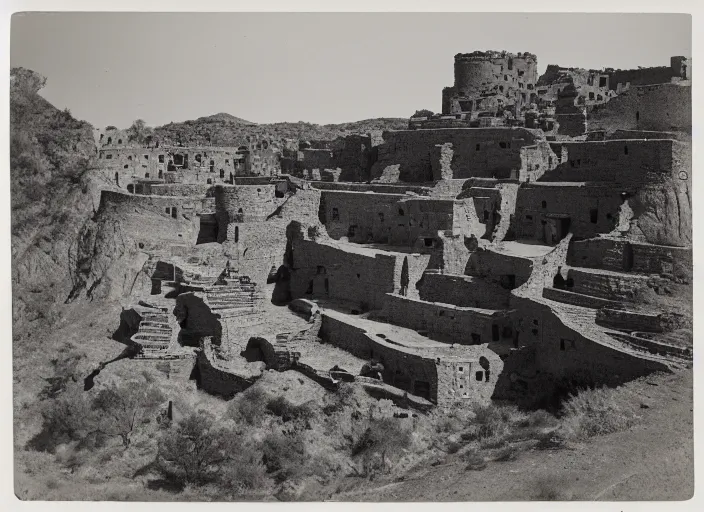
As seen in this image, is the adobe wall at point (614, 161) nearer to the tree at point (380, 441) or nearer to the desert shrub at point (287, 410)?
the tree at point (380, 441)

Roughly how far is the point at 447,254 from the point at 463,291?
1.48 metres

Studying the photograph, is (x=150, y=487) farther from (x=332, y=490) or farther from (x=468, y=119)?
(x=468, y=119)

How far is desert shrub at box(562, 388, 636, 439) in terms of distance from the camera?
2138cm

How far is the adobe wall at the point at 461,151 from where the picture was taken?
33.8 m

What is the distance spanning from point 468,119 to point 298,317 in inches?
478

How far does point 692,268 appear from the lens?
24203 mm

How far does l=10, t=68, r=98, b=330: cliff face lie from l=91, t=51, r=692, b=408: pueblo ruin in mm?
1265

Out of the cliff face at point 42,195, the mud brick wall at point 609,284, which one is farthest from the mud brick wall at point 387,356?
the cliff face at point 42,195

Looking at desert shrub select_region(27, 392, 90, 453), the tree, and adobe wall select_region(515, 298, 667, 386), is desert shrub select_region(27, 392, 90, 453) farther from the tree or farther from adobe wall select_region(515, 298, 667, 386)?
adobe wall select_region(515, 298, 667, 386)

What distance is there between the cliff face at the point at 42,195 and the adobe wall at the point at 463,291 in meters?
11.3

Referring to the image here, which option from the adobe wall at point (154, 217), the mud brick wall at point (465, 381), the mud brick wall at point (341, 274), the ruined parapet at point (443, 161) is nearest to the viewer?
the mud brick wall at point (465, 381)

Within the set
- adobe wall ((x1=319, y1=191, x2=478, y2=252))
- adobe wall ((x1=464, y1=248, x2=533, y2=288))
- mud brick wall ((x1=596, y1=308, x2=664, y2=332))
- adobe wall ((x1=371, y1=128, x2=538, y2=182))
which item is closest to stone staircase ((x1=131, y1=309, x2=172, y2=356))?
adobe wall ((x1=319, y1=191, x2=478, y2=252))

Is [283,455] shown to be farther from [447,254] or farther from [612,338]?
[447,254]

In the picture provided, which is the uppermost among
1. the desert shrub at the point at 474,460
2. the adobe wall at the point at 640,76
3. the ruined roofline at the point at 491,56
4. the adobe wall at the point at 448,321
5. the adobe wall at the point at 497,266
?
the ruined roofline at the point at 491,56
